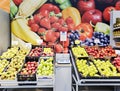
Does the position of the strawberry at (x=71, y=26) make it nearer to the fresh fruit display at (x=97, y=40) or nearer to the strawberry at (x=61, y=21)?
the strawberry at (x=61, y=21)

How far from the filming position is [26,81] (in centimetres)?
329

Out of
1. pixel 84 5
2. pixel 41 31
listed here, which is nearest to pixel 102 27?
pixel 84 5

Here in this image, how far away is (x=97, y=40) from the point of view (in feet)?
24.5

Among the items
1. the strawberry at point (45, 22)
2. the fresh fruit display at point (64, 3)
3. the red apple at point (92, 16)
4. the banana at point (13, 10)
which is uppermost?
the fresh fruit display at point (64, 3)

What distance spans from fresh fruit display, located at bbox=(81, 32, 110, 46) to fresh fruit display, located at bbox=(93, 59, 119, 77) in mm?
3153

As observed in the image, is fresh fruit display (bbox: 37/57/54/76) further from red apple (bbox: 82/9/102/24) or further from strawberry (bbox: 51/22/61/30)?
red apple (bbox: 82/9/102/24)

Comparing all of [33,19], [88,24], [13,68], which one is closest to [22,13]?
[33,19]

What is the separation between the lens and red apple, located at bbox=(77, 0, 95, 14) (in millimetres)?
7422

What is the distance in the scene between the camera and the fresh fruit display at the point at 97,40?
7.44m

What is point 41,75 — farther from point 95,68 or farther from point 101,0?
point 101,0

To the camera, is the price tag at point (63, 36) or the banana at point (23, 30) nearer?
the price tag at point (63, 36)

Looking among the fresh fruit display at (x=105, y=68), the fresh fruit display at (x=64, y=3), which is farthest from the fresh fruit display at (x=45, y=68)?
the fresh fruit display at (x=64, y=3)

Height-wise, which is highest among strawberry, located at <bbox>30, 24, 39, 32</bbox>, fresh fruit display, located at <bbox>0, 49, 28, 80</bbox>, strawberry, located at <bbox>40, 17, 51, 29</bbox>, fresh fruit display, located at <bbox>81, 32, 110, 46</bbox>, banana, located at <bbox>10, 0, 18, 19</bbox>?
banana, located at <bbox>10, 0, 18, 19</bbox>

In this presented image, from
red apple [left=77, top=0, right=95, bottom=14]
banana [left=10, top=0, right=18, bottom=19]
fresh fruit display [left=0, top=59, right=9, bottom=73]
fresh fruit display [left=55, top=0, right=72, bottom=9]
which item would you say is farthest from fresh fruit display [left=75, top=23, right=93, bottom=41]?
fresh fruit display [left=0, top=59, right=9, bottom=73]
